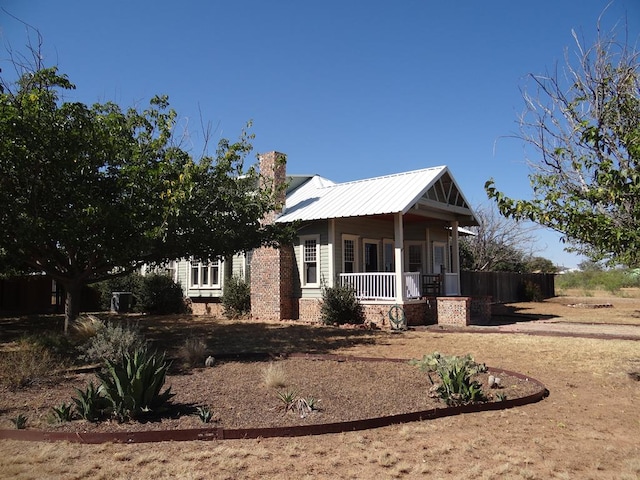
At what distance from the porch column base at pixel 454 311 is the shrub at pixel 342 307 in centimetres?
286

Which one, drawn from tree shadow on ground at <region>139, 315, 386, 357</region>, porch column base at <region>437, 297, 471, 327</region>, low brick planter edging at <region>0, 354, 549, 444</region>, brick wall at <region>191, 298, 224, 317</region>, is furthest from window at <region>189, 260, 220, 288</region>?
low brick planter edging at <region>0, 354, 549, 444</region>

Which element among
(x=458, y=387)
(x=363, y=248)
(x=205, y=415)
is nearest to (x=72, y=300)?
(x=205, y=415)

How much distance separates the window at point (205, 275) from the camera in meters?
Answer: 24.2

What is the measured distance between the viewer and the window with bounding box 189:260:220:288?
24203 mm

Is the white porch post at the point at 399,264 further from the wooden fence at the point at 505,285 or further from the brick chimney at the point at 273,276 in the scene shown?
the wooden fence at the point at 505,285

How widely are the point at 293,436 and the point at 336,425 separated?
543 mm

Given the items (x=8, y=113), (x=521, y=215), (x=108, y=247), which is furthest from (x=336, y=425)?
(x=8, y=113)

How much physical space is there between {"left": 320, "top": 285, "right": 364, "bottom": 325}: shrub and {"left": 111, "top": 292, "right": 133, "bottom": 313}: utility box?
12404mm

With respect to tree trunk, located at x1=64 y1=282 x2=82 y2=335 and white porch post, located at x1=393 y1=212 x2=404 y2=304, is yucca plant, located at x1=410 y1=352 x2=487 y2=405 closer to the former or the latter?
white porch post, located at x1=393 y1=212 x2=404 y2=304

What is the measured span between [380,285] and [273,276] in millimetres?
4321

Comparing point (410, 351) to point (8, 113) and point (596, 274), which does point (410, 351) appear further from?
point (596, 274)

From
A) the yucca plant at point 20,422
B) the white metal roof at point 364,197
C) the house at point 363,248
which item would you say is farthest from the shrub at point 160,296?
the yucca plant at point 20,422

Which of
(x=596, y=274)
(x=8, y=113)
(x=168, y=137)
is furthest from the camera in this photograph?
(x=596, y=274)

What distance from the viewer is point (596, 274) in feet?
175
